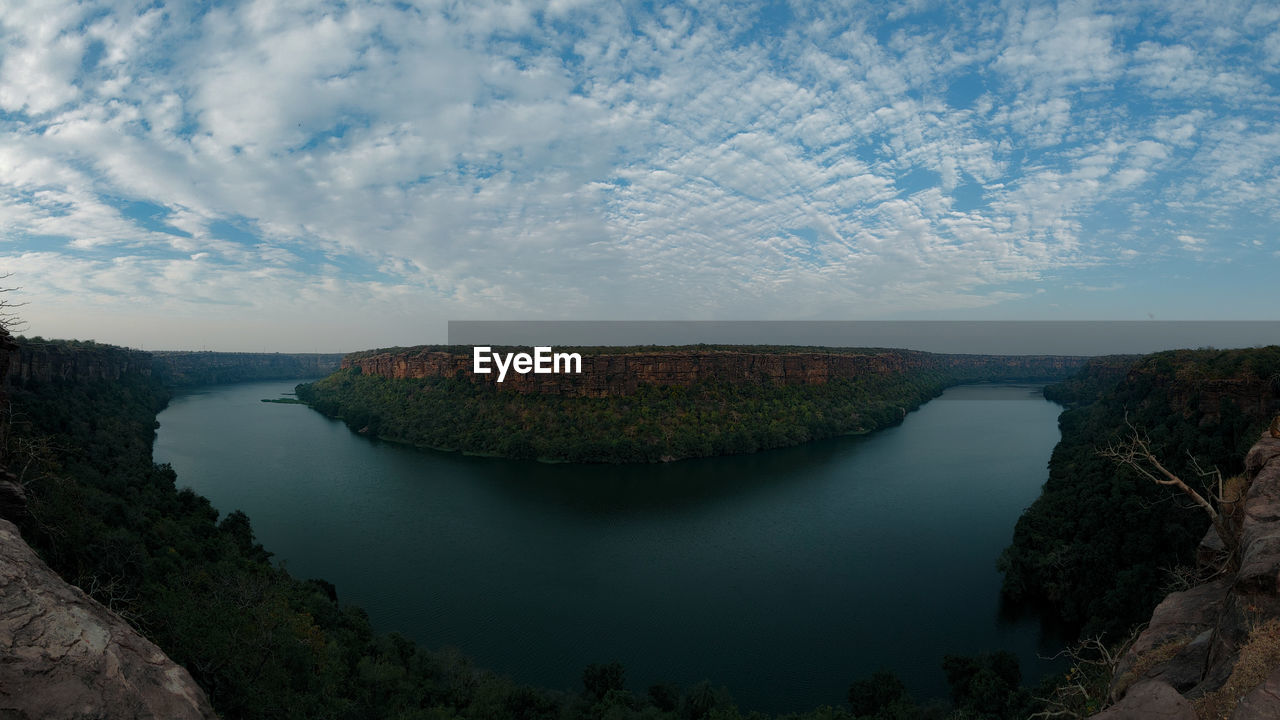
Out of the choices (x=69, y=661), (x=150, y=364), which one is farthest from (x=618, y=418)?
(x=150, y=364)

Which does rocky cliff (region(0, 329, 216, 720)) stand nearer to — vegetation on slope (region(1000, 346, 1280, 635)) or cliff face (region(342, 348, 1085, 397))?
vegetation on slope (region(1000, 346, 1280, 635))

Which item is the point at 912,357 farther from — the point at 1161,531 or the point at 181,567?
the point at 181,567

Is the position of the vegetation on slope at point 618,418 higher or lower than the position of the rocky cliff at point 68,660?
lower

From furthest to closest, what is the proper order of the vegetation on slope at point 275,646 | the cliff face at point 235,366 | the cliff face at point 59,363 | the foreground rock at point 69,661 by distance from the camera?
the cliff face at point 235,366, the cliff face at point 59,363, the vegetation on slope at point 275,646, the foreground rock at point 69,661

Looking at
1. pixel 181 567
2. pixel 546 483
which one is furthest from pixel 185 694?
pixel 546 483

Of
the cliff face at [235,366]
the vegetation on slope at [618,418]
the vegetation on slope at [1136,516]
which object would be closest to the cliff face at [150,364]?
the cliff face at [235,366]

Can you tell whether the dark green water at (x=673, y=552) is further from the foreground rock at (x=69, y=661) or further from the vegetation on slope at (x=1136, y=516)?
the foreground rock at (x=69, y=661)
